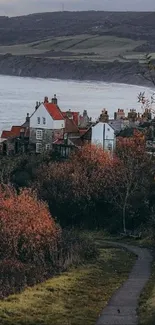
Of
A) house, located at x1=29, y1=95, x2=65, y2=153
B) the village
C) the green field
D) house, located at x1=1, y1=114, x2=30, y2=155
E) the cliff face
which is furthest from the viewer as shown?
the green field

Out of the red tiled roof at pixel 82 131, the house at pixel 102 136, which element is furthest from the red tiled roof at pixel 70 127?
the house at pixel 102 136

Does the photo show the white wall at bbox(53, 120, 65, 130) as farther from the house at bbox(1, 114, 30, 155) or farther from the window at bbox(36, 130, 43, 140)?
the house at bbox(1, 114, 30, 155)

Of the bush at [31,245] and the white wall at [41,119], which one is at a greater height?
the white wall at [41,119]

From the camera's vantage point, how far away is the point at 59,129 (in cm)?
3762

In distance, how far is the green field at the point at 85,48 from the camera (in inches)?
5037

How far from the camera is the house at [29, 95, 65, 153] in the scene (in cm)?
3725

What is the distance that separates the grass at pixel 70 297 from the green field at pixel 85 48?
3944 inches

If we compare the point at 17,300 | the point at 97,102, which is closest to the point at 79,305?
the point at 17,300

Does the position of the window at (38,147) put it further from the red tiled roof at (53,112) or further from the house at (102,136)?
the house at (102,136)

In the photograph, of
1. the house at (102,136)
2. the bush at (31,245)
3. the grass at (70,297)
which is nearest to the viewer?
the grass at (70,297)

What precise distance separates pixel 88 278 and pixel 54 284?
4.78 ft

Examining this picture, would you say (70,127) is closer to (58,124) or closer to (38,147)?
(58,124)

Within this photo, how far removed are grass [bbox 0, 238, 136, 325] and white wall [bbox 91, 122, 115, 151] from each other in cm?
1432

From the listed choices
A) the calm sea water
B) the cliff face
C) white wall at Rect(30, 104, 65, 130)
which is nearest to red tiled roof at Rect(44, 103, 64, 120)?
white wall at Rect(30, 104, 65, 130)
